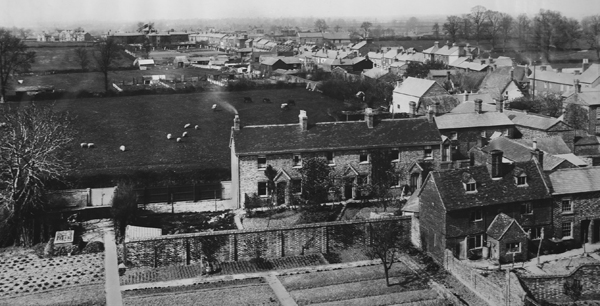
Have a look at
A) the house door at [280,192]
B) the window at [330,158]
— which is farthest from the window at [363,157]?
the house door at [280,192]

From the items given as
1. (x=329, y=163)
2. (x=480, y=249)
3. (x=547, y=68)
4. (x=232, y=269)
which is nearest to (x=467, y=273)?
(x=480, y=249)

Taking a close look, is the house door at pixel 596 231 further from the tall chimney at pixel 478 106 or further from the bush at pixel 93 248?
the bush at pixel 93 248

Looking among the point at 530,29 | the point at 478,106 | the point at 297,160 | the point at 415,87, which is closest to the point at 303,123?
the point at 297,160

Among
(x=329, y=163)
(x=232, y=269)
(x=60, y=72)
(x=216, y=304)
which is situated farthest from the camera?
(x=60, y=72)

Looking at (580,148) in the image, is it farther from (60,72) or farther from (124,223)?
(60,72)

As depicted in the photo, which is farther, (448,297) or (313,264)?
(313,264)

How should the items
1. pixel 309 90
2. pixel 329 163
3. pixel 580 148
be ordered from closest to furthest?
pixel 329 163 < pixel 580 148 < pixel 309 90

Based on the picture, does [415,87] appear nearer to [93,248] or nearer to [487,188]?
[487,188]
